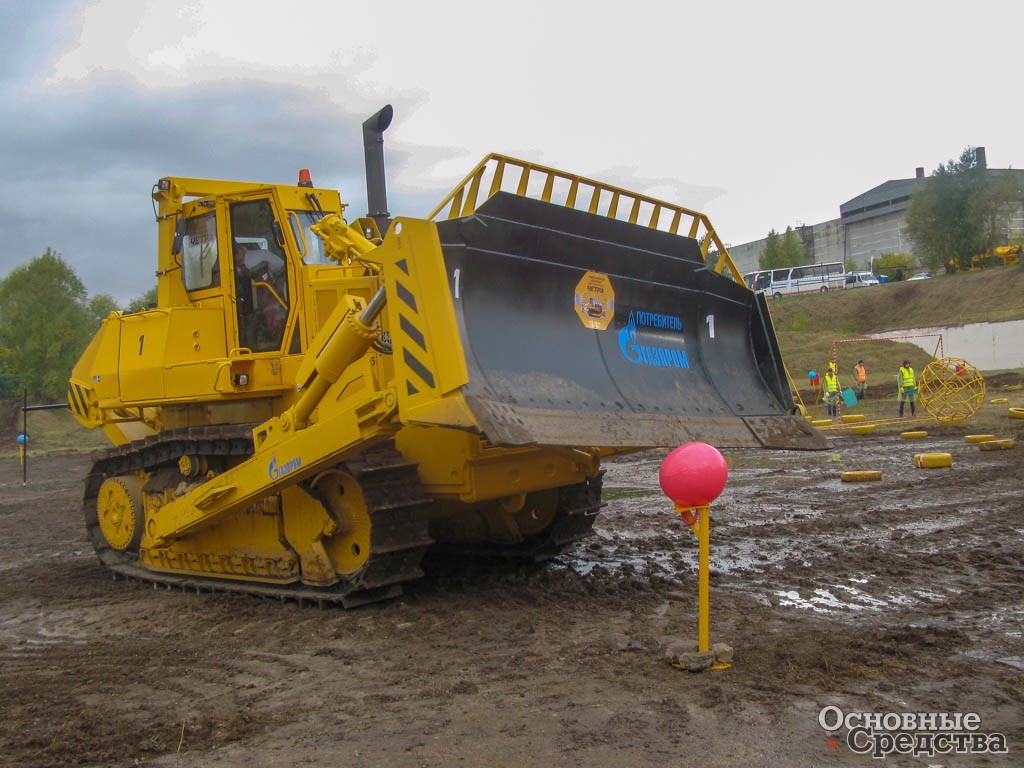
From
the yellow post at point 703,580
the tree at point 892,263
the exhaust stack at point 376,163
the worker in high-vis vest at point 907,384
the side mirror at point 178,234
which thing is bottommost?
the yellow post at point 703,580

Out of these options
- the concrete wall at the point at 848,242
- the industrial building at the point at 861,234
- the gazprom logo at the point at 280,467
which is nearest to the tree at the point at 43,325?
the gazprom logo at the point at 280,467

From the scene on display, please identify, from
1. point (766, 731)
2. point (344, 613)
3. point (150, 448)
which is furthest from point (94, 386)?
point (766, 731)

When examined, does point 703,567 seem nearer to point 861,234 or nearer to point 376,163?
point 376,163

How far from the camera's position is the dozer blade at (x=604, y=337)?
539 centimetres

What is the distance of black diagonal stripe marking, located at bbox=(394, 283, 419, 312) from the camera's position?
17.6ft

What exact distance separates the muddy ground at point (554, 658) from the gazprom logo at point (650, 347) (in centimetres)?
160

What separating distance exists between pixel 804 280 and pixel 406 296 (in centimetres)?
4901

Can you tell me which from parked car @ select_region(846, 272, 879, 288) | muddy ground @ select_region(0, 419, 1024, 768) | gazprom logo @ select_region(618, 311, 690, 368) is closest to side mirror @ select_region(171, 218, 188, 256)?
muddy ground @ select_region(0, 419, 1024, 768)

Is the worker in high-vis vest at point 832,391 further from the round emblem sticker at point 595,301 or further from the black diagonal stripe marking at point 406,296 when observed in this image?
the black diagonal stripe marking at point 406,296

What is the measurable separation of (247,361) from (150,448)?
1.37 meters

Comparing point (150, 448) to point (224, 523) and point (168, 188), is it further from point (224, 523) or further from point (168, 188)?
point (168, 188)

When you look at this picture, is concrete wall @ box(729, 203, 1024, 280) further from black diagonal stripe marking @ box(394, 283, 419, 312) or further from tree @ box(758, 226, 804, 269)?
black diagonal stripe marking @ box(394, 283, 419, 312)

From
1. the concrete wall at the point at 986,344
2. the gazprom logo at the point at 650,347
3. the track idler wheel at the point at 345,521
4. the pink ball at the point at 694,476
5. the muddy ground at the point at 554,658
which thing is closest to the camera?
the muddy ground at the point at 554,658

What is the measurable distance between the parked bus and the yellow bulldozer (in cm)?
4495
